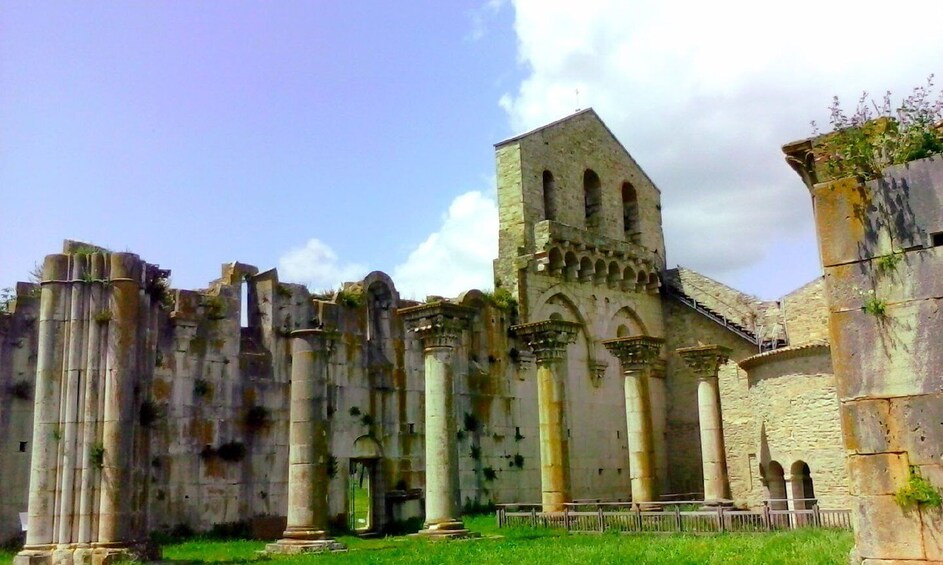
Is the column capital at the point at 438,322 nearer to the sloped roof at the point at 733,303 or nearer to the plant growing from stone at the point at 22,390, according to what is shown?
the plant growing from stone at the point at 22,390

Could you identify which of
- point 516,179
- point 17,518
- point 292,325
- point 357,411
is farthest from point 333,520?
point 516,179

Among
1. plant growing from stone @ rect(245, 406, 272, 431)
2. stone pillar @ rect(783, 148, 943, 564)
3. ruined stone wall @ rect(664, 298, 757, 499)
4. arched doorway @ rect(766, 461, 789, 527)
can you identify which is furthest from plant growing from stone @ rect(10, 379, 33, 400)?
ruined stone wall @ rect(664, 298, 757, 499)

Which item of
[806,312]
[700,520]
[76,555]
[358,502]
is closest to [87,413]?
[76,555]

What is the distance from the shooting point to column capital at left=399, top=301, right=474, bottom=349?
18.3 metres

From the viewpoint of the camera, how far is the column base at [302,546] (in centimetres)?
1584

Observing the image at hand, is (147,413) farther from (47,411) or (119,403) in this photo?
(47,411)

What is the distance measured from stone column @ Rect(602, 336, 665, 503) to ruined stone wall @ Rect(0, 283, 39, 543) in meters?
14.0

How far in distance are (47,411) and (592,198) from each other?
23142mm

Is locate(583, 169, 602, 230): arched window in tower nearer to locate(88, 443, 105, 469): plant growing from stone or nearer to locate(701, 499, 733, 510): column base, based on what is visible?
locate(701, 499, 733, 510): column base

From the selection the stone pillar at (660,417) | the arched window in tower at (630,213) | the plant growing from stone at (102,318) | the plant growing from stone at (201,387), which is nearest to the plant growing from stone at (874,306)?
the plant growing from stone at (102,318)

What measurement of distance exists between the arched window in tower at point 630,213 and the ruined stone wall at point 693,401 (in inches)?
114

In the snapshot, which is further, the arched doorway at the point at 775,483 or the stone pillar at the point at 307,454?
the arched doorway at the point at 775,483

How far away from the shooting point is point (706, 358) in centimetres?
2273

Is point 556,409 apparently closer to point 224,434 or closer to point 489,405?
point 489,405
